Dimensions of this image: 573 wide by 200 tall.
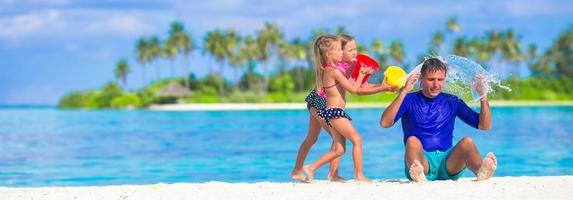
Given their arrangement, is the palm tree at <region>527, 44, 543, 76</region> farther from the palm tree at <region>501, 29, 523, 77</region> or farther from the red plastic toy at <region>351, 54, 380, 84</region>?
the red plastic toy at <region>351, 54, 380, 84</region>

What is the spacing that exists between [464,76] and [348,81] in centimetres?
96

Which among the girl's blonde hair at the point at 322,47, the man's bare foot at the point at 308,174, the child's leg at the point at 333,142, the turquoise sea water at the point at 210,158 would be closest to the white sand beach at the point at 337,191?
the man's bare foot at the point at 308,174

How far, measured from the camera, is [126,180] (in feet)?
44.0

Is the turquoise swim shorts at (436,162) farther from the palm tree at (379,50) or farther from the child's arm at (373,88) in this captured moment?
the palm tree at (379,50)

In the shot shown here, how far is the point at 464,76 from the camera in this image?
7.64 meters

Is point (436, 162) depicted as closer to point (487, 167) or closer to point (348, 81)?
point (487, 167)

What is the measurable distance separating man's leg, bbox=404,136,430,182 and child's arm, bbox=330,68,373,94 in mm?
619

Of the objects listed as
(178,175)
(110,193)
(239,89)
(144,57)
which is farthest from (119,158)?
(144,57)

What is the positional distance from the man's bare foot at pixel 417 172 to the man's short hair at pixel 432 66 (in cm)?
74

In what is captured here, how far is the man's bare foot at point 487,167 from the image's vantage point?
7.57 m

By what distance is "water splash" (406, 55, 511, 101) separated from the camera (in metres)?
7.52

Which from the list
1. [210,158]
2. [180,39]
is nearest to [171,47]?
[180,39]

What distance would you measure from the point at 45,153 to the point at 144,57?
3193 inches

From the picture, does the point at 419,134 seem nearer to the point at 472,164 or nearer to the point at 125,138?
the point at 472,164
